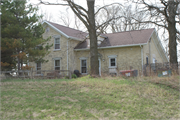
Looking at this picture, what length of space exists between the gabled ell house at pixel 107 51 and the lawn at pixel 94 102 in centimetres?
1016

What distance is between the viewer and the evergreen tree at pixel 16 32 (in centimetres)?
1452

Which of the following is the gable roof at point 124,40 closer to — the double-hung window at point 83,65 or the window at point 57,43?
the double-hung window at point 83,65

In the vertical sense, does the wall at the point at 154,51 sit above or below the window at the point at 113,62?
Result: above

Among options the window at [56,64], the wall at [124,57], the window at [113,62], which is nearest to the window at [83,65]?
the wall at [124,57]

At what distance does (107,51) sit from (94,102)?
13894 millimetres

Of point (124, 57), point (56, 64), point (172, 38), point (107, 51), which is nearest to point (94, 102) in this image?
point (172, 38)

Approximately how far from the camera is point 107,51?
20.4 metres

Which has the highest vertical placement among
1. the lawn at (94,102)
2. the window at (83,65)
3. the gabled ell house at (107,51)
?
the gabled ell house at (107,51)

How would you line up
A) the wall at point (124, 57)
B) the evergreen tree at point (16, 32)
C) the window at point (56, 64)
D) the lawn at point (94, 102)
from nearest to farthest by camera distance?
1. the lawn at point (94, 102)
2. the evergreen tree at point (16, 32)
3. the wall at point (124, 57)
4. the window at point (56, 64)

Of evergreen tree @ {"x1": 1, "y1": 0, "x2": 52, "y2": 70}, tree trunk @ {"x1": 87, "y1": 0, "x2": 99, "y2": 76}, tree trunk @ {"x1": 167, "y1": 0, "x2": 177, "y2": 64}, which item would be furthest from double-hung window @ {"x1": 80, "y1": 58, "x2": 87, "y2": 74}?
tree trunk @ {"x1": 167, "y1": 0, "x2": 177, "y2": 64}

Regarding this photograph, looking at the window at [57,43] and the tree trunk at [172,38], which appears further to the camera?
the window at [57,43]

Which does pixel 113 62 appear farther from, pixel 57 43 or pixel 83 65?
pixel 57 43

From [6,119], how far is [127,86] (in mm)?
5383

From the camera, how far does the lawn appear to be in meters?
5.88
